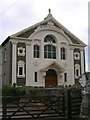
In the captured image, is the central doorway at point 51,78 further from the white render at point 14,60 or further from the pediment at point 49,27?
the pediment at point 49,27

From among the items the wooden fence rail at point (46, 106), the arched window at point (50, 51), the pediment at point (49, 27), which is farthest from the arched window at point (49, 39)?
the wooden fence rail at point (46, 106)

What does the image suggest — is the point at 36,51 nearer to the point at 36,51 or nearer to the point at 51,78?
the point at 36,51

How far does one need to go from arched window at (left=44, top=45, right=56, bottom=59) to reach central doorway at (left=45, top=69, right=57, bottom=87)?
1.22 meters

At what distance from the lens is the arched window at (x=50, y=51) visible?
24156 millimetres

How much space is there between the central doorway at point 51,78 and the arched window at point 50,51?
1222 millimetres

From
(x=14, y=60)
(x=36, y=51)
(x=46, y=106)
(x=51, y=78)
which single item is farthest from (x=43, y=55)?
(x=46, y=106)

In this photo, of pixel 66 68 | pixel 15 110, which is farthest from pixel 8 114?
pixel 66 68

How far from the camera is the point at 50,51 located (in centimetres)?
2433

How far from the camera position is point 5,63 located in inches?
965

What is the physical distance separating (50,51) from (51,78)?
233 centimetres

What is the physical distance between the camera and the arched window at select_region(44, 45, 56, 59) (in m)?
24.2

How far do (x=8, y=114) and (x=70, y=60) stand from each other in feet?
56.1

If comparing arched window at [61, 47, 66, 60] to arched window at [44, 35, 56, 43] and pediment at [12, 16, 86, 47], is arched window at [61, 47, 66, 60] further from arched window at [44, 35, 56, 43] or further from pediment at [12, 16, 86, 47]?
pediment at [12, 16, 86, 47]

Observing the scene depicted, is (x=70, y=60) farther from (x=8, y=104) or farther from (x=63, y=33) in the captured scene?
(x=8, y=104)
